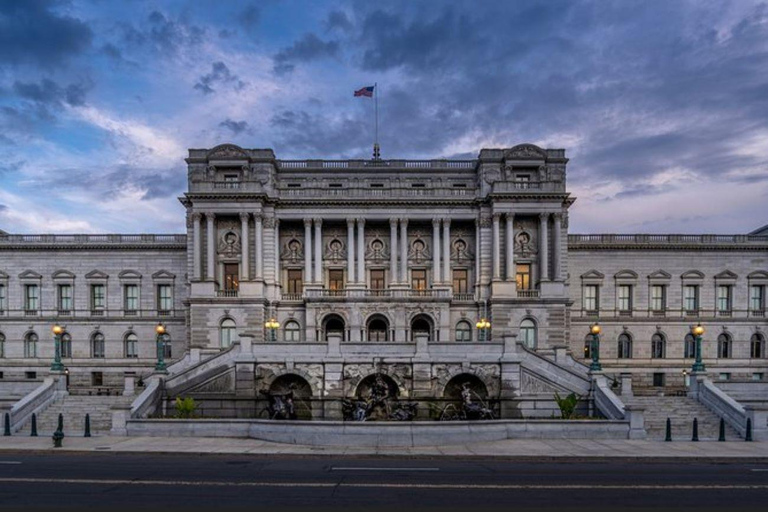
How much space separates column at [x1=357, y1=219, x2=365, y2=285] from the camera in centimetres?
4981

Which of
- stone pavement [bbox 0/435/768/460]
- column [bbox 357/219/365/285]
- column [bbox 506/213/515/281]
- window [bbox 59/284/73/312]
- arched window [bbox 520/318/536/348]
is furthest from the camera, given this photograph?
window [bbox 59/284/73/312]

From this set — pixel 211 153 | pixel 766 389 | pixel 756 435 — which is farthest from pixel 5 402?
pixel 766 389

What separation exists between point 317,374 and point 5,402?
1893cm

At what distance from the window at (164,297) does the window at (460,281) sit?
28270 mm

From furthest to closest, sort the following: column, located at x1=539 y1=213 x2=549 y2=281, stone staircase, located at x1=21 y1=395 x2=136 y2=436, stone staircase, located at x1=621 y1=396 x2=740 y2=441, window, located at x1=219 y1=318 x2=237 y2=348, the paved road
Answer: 1. column, located at x1=539 y1=213 x2=549 y2=281
2. window, located at x1=219 y1=318 x2=237 y2=348
3. stone staircase, located at x1=21 y1=395 x2=136 y2=436
4. stone staircase, located at x1=621 y1=396 x2=740 y2=441
5. the paved road

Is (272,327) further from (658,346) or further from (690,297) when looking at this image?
(690,297)

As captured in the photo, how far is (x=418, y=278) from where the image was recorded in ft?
169

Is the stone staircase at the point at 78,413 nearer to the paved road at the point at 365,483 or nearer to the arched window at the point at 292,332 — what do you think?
the paved road at the point at 365,483

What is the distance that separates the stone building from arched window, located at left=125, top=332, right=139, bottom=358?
0.46ft

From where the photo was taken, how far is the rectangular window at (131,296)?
172 ft

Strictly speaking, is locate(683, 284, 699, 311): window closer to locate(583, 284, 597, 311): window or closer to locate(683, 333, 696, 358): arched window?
locate(683, 333, 696, 358): arched window

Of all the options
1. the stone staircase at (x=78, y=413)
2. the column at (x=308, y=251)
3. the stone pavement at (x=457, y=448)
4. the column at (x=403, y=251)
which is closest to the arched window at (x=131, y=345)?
the column at (x=308, y=251)

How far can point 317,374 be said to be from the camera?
32062 millimetres

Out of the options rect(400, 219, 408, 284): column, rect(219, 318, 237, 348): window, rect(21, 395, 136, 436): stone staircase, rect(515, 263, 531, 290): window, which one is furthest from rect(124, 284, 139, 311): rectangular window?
rect(515, 263, 531, 290): window
